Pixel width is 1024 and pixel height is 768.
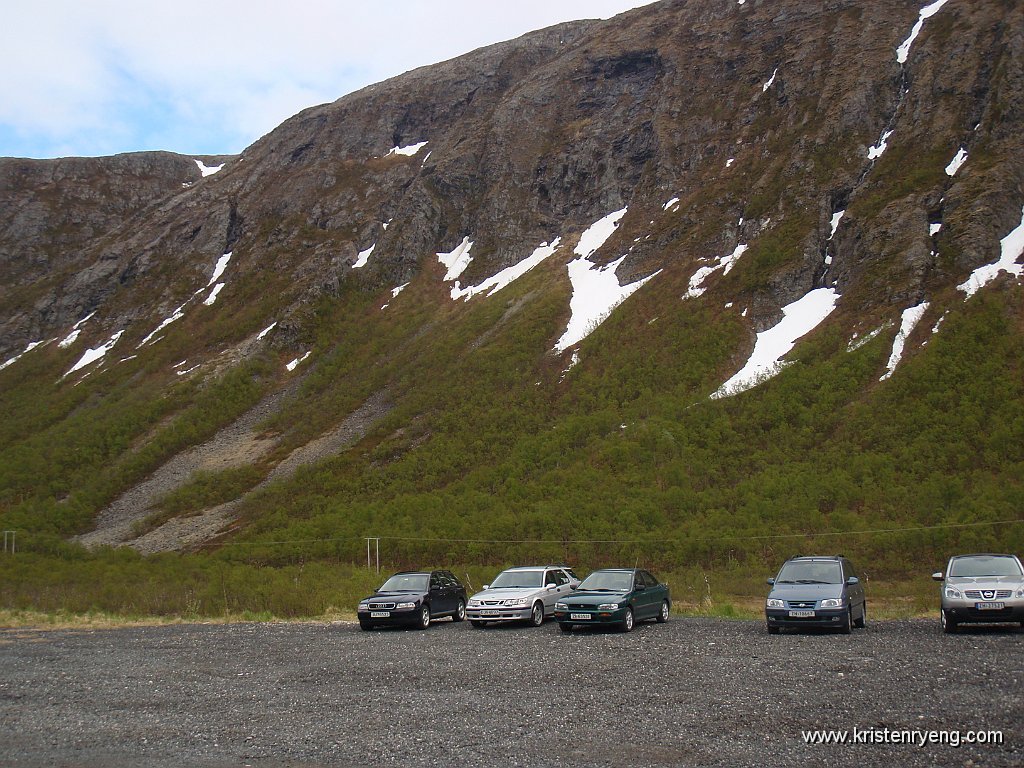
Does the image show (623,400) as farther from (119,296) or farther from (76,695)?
(119,296)

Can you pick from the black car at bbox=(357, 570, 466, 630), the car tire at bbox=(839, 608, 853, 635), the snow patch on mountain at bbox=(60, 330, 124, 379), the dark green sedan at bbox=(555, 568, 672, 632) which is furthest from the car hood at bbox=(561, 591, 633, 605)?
the snow patch on mountain at bbox=(60, 330, 124, 379)

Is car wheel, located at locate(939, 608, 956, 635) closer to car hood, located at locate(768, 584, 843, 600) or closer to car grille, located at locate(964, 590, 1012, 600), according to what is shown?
car grille, located at locate(964, 590, 1012, 600)

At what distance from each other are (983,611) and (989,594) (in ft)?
1.25

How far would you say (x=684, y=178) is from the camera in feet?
245

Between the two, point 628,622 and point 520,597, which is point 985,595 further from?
point 520,597

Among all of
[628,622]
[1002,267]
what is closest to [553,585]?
[628,622]

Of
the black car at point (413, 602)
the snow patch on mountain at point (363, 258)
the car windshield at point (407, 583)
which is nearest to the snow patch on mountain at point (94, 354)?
the snow patch on mountain at point (363, 258)

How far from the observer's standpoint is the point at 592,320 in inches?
2495

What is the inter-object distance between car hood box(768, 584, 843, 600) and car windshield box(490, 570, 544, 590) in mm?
6292

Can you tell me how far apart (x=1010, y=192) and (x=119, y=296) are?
9886 cm

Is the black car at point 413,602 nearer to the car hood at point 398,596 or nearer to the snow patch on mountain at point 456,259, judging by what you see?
the car hood at point 398,596

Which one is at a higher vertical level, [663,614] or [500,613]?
[500,613]

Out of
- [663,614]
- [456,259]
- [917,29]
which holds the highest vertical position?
[917,29]

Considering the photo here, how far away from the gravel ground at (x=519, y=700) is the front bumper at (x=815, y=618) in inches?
14.5
